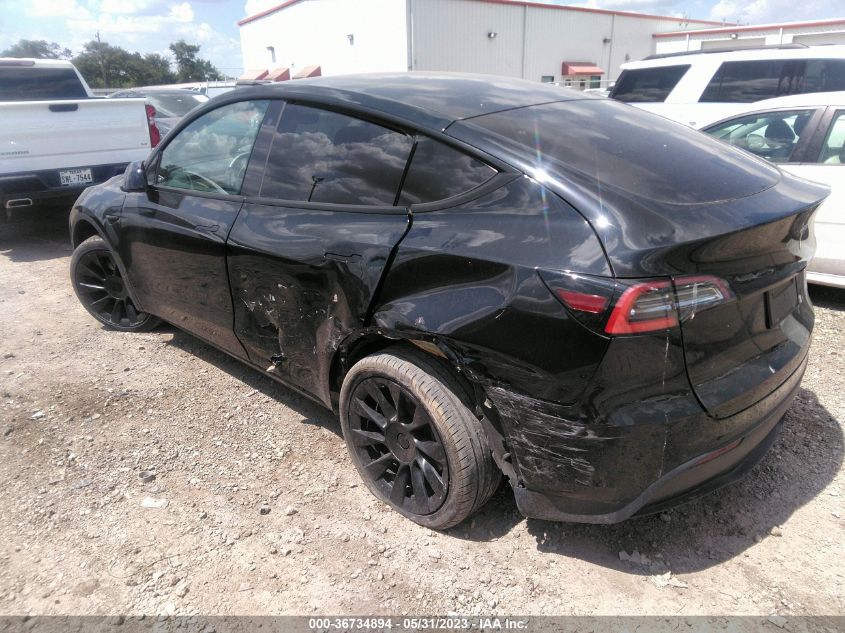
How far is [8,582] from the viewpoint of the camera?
7.93ft

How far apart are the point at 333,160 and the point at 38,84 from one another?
7548 mm

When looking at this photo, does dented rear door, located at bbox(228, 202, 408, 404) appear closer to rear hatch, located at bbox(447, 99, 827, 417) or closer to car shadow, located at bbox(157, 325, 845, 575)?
rear hatch, located at bbox(447, 99, 827, 417)

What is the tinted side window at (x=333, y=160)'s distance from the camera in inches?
102

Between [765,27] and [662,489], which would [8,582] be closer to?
[662,489]

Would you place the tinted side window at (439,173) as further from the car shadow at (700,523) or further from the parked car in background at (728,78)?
the parked car in background at (728,78)

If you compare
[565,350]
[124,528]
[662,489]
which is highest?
[565,350]

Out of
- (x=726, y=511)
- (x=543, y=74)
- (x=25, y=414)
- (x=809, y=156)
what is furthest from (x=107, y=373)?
(x=543, y=74)

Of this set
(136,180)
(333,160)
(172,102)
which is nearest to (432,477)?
(333,160)

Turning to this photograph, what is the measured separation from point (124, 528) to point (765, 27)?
1080 inches

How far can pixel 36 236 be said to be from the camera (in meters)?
7.78

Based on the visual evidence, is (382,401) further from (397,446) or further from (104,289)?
(104,289)

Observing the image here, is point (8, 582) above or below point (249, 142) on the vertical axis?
below

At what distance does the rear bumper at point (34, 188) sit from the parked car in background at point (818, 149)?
6.59m

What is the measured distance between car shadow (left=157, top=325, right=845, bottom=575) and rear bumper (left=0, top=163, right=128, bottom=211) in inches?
241
